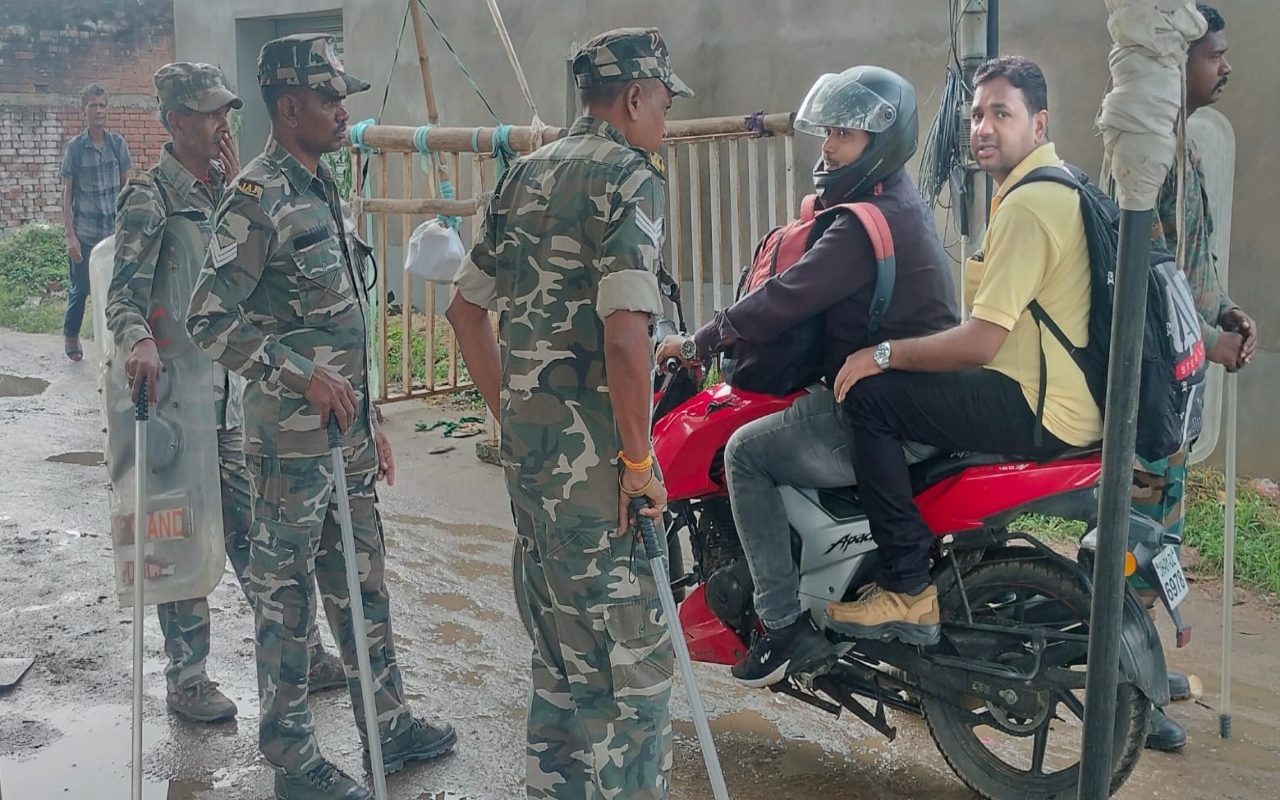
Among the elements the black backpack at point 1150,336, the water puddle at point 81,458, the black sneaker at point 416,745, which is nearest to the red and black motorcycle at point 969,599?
the black backpack at point 1150,336

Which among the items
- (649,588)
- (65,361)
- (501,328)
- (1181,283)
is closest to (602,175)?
(501,328)

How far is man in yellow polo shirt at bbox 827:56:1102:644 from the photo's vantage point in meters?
3.10

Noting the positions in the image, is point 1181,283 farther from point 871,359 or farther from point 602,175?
point 602,175

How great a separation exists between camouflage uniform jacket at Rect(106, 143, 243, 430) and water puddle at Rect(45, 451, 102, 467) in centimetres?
387

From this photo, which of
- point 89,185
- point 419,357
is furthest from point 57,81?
point 419,357

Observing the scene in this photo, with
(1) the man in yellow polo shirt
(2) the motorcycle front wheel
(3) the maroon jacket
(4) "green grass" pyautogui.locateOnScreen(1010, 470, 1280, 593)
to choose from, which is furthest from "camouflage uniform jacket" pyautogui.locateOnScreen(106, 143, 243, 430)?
(4) "green grass" pyautogui.locateOnScreen(1010, 470, 1280, 593)

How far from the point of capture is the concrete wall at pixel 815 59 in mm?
5867

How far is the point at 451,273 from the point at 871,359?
7.51 feet

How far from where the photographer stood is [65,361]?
10711 millimetres

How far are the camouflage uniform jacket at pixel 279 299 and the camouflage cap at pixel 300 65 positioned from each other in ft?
0.62

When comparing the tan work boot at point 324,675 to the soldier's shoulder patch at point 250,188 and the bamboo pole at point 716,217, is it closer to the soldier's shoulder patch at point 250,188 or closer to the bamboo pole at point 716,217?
the soldier's shoulder patch at point 250,188

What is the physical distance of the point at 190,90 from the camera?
398cm

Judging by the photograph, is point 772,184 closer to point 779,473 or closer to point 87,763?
point 779,473

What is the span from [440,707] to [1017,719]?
1.97 m
